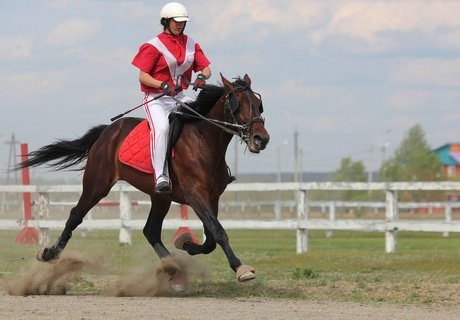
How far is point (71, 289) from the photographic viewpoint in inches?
429

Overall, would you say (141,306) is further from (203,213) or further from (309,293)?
(309,293)

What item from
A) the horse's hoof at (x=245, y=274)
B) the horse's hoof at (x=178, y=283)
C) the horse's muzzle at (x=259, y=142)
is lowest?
the horse's hoof at (x=178, y=283)

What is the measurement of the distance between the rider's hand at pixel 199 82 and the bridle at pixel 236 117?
35 cm

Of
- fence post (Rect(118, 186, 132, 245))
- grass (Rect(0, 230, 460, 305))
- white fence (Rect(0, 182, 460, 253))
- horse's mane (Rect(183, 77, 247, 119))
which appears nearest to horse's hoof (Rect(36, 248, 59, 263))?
grass (Rect(0, 230, 460, 305))

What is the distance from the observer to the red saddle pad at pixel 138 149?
10.8 metres

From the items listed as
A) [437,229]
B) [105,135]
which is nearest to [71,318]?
[105,135]

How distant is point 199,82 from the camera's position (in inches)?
416

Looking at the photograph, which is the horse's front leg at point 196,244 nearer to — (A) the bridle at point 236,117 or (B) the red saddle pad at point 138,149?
(B) the red saddle pad at point 138,149

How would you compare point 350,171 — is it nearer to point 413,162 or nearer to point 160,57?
point 413,162

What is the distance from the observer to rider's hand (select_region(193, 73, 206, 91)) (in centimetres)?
1051

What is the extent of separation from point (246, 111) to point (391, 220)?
9022 mm

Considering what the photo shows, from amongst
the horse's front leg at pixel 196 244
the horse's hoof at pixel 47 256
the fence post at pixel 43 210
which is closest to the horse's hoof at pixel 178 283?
the horse's front leg at pixel 196 244

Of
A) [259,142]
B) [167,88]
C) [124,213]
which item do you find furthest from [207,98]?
[124,213]

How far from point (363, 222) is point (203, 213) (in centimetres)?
903
